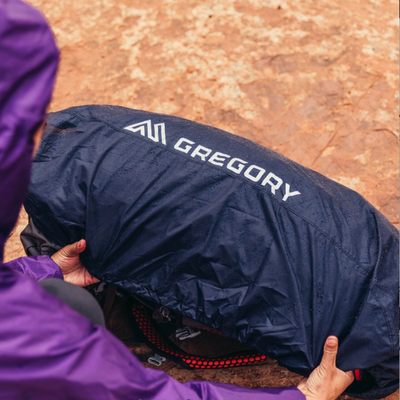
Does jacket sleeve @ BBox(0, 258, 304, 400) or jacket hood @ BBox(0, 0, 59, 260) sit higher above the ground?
jacket hood @ BBox(0, 0, 59, 260)

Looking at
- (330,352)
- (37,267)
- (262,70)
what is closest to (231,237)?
(330,352)

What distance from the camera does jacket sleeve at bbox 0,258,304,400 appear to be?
1.10m

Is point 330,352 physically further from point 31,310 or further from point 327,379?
point 31,310

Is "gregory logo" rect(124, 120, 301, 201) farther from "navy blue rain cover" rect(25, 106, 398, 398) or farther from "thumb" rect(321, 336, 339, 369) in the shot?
"thumb" rect(321, 336, 339, 369)

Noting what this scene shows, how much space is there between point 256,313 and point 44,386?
2.09 feet

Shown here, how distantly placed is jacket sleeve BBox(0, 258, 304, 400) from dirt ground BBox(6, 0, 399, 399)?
1123 mm

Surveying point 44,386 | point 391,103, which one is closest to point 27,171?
point 44,386

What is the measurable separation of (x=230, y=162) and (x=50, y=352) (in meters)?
Result: 0.74

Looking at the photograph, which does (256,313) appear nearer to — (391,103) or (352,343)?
(352,343)

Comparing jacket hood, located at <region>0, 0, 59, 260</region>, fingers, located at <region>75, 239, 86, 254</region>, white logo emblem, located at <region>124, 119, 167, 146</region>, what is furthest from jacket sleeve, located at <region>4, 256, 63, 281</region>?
jacket hood, located at <region>0, 0, 59, 260</region>

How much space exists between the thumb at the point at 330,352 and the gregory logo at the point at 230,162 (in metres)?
0.34

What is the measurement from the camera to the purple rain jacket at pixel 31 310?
1.04 m

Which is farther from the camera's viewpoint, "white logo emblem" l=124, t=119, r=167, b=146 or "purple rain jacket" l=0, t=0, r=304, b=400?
"white logo emblem" l=124, t=119, r=167, b=146

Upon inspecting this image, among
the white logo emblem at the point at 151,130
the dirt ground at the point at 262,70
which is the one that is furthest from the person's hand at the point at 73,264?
the dirt ground at the point at 262,70
